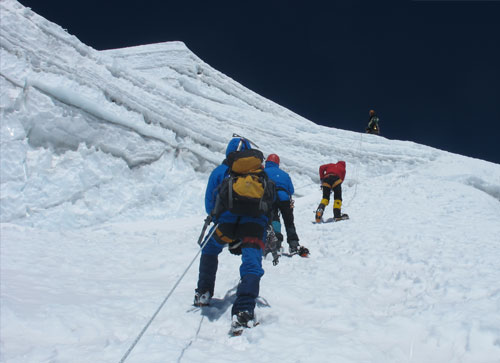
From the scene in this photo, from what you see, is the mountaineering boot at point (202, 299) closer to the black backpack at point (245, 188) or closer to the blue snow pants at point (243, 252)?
the blue snow pants at point (243, 252)

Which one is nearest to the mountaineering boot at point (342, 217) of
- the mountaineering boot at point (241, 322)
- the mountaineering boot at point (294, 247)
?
the mountaineering boot at point (294, 247)

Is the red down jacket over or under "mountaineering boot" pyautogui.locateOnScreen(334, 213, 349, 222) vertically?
over

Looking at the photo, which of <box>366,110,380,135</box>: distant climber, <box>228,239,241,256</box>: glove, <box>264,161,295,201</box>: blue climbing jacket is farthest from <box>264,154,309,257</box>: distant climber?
<box>366,110,380,135</box>: distant climber

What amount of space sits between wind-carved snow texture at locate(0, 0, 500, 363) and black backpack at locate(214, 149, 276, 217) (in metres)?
0.97

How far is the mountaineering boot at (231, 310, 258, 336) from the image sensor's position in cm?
277

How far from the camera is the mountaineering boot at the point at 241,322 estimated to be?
2.77 meters

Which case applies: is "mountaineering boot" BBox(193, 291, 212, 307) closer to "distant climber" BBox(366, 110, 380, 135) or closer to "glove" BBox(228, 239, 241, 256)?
"glove" BBox(228, 239, 241, 256)

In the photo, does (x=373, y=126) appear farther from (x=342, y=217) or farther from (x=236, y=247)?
(x=236, y=247)

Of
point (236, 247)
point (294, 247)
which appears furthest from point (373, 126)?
point (236, 247)

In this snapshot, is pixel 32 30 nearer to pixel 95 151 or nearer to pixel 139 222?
pixel 95 151

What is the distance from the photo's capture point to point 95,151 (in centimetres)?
880

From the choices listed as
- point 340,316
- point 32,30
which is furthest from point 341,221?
point 32,30

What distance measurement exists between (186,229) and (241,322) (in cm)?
510

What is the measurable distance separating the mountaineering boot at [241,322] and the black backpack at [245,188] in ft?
2.83
